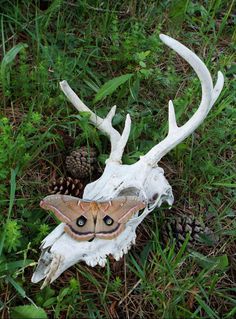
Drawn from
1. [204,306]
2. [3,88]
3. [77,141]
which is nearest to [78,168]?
[77,141]

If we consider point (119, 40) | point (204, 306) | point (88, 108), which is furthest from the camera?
point (119, 40)

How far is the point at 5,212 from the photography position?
307 cm

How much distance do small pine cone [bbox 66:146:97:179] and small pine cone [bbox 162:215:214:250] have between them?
0.57 meters

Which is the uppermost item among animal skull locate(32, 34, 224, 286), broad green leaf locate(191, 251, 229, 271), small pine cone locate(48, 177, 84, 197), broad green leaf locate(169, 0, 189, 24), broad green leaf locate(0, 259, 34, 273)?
broad green leaf locate(169, 0, 189, 24)

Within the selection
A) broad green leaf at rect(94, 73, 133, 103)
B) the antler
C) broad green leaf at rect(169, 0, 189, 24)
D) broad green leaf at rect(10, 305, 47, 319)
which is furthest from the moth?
broad green leaf at rect(169, 0, 189, 24)

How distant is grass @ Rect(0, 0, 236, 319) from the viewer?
287 cm

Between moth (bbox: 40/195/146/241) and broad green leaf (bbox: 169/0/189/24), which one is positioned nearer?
moth (bbox: 40/195/146/241)

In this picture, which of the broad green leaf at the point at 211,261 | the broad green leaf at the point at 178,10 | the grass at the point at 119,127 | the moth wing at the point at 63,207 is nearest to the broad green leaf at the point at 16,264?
the grass at the point at 119,127

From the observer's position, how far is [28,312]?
266cm

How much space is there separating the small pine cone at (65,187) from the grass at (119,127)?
11cm

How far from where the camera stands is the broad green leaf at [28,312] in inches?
104

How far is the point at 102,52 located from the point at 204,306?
202cm

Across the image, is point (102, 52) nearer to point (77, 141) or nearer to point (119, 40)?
point (119, 40)

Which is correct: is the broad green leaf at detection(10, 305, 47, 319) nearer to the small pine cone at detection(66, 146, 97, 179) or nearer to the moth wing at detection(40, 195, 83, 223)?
the moth wing at detection(40, 195, 83, 223)
